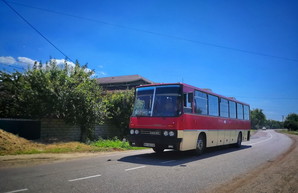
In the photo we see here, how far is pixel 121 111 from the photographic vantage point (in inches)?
851

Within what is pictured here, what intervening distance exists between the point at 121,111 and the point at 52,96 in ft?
24.6

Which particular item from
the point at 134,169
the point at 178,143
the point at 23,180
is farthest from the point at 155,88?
the point at 23,180

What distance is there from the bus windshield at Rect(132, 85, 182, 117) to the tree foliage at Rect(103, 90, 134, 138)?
33.7 ft

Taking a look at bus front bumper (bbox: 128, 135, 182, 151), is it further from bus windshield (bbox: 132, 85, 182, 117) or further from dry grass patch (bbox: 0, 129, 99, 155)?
dry grass patch (bbox: 0, 129, 99, 155)

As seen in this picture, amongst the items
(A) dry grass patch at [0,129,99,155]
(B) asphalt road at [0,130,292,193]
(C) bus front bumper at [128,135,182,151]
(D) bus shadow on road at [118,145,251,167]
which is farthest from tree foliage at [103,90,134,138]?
(B) asphalt road at [0,130,292,193]

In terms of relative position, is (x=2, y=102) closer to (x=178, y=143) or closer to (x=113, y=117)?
(x=113, y=117)

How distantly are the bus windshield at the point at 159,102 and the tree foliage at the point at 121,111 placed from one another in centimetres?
1027

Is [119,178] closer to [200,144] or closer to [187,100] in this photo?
[187,100]

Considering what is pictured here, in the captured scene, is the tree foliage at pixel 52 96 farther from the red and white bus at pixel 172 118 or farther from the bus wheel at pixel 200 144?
the bus wheel at pixel 200 144

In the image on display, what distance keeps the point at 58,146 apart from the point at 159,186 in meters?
9.93

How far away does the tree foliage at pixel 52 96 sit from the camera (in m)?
15.1

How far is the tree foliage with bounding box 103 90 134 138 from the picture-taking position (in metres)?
21.5

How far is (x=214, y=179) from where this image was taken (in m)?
7.02

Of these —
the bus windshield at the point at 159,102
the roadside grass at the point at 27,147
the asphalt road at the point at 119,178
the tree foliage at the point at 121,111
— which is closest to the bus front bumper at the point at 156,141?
the bus windshield at the point at 159,102
